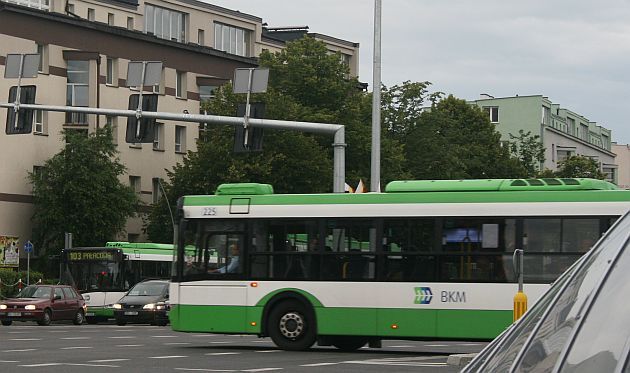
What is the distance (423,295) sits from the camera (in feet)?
75.0

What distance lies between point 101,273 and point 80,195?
51.2 feet

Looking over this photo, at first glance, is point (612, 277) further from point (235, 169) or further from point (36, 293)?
point (235, 169)

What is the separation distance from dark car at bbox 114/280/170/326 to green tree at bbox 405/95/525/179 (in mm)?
31703

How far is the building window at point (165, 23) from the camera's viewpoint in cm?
8025

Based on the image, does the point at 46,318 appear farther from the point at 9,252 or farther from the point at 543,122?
the point at 543,122

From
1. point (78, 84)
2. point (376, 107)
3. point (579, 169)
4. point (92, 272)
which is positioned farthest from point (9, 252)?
point (579, 169)

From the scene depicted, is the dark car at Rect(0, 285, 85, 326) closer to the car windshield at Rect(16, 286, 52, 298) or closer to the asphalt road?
the car windshield at Rect(16, 286, 52, 298)

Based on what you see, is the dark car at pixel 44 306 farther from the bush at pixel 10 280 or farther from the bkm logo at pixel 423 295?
the bkm logo at pixel 423 295

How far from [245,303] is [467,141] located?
215 feet

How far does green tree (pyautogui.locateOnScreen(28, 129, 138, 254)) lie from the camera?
6450cm

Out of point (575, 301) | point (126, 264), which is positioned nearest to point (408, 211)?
point (575, 301)

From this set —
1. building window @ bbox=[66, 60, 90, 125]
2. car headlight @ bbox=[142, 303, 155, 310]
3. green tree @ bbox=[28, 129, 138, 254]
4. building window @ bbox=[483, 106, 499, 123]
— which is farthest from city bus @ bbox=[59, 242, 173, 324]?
building window @ bbox=[483, 106, 499, 123]

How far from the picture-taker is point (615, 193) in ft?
71.5

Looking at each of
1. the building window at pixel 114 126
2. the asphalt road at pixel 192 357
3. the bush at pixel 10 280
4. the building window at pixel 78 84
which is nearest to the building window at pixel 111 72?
the building window at pixel 114 126
